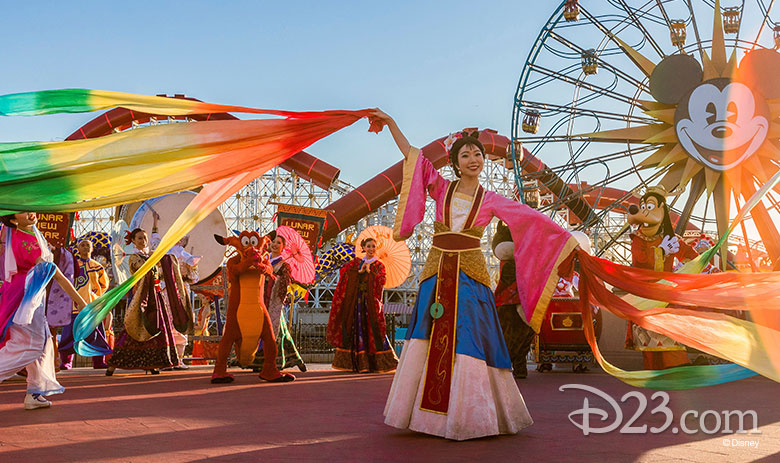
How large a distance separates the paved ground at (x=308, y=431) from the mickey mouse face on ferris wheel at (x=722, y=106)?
6675 mm

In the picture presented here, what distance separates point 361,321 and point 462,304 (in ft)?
19.6

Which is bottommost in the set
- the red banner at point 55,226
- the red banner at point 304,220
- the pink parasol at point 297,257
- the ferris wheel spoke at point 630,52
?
the pink parasol at point 297,257

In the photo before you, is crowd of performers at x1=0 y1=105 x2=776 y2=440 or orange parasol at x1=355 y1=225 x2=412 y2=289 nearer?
crowd of performers at x1=0 y1=105 x2=776 y2=440

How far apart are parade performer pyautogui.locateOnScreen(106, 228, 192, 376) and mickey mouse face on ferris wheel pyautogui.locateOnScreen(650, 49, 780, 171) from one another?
364 inches

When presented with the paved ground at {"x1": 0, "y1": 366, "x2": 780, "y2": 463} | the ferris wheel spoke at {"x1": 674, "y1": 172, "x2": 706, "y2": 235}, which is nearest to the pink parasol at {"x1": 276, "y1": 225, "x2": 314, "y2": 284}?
the paved ground at {"x1": 0, "y1": 366, "x2": 780, "y2": 463}

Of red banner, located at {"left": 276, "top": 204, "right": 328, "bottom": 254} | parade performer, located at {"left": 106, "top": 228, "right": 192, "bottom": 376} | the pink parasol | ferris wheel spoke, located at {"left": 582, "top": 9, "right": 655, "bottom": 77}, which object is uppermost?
ferris wheel spoke, located at {"left": 582, "top": 9, "right": 655, "bottom": 77}

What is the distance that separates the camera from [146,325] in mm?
9211

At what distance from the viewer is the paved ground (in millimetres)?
3529

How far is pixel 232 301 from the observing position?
26.4 ft

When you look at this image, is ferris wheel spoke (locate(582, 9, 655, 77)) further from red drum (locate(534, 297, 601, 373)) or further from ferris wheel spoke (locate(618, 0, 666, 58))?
red drum (locate(534, 297, 601, 373))

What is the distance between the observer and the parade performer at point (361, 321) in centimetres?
1012

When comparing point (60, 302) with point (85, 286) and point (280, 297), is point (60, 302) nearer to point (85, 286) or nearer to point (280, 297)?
point (85, 286)

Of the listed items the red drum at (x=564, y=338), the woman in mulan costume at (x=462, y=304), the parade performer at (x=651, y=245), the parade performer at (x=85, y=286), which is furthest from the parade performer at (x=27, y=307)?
the red drum at (x=564, y=338)

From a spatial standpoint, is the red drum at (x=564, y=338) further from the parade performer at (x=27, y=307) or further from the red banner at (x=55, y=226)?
the red banner at (x=55, y=226)
